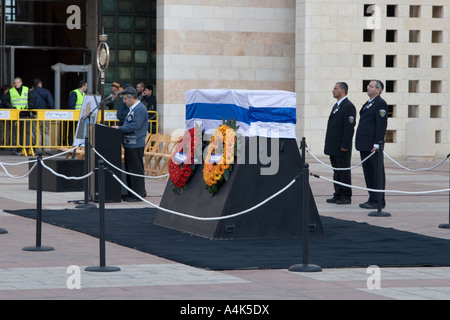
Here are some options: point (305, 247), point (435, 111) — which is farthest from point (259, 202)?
point (435, 111)

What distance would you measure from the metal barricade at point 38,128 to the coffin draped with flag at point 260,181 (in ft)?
53.0

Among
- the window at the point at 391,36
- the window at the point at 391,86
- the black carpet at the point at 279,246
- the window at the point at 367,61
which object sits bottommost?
the black carpet at the point at 279,246

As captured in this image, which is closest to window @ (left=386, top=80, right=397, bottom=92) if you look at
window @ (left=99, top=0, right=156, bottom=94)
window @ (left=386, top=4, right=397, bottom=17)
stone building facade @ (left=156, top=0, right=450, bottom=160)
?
stone building facade @ (left=156, top=0, right=450, bottom=160)

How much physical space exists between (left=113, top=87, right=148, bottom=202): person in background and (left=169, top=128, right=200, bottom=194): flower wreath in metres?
3.61

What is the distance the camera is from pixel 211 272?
32.9ft

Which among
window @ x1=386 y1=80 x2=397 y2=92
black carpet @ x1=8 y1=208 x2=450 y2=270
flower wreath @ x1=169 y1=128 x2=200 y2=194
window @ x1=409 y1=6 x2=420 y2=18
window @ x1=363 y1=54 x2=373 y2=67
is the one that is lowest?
black carpet @ x1=8 y1=208 x2=450 y2=270

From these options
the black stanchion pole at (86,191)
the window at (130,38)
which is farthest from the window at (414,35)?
the black stanchion pole at (86,191)

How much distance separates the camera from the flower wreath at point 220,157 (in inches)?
500

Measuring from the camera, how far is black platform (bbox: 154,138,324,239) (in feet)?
41.3

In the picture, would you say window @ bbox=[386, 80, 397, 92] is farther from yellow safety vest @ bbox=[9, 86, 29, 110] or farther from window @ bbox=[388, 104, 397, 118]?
yellow safety vest @ bbox=[9, 86, 29, 110]

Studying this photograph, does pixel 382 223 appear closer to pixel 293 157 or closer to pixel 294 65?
pixel 293 157

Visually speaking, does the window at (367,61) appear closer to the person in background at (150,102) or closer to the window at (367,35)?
the window at (367,35)
